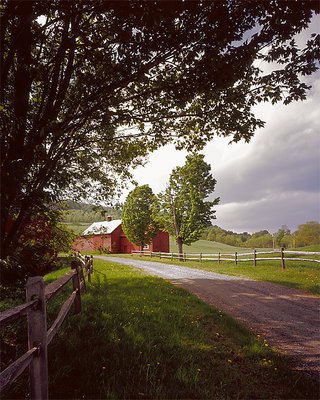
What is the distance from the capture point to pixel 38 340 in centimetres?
359

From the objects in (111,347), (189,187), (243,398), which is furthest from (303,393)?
(189,187)

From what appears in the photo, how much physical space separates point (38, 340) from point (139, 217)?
43.4m

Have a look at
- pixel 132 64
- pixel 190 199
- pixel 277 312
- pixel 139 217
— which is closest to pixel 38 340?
pixel 132 64

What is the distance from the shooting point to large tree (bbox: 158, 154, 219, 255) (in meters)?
33.6

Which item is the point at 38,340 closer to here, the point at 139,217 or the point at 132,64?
the point at 132,64

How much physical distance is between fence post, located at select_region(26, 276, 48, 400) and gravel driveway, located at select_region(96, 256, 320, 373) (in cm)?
393

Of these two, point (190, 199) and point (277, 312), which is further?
point (190, 199)

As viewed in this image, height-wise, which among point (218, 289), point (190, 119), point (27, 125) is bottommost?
point (218, 289)

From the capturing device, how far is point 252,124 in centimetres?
664

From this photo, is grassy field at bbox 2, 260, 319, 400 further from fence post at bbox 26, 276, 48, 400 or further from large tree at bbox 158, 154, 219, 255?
large tree at bbox 158, 154, 219, 255

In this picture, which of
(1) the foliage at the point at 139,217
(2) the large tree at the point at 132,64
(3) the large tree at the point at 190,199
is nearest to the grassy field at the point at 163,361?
(2) the large tree at the point at 132,64

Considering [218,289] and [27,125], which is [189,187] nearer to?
[218,289]

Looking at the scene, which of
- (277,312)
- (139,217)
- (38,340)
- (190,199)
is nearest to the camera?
(38,340)

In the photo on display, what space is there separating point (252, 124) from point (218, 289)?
7.74 meters
